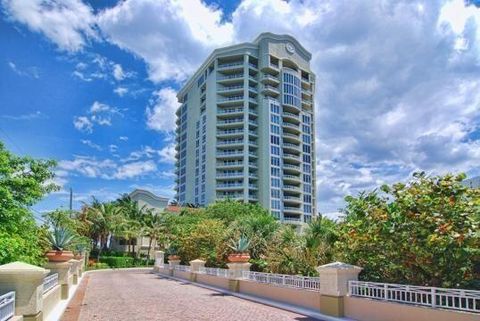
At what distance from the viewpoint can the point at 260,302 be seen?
16594 mm

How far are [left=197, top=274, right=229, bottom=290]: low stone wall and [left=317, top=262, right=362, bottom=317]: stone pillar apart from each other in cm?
958

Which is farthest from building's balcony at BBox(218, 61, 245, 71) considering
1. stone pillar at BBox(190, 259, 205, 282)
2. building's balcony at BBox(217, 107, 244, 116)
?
stone pillar at BBox(190, 259, 205, 282)

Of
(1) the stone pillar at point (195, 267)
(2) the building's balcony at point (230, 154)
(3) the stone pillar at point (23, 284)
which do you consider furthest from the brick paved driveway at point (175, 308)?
(2) the building's balcony at point (230, 154)

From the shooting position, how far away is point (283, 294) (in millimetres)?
15953

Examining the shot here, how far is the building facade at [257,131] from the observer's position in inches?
3401

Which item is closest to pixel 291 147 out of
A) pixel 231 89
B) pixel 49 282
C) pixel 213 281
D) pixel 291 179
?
pixel 291 179

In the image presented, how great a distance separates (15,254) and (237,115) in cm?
7545

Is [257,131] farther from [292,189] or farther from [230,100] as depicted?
[292,189]

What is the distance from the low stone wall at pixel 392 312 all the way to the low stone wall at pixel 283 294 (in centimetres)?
172

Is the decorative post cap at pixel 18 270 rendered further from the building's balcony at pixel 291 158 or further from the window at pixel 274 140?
the building's balcony at pixel 291 158

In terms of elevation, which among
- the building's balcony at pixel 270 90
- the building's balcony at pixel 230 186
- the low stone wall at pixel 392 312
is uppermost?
the building's balcony at pixel 270 90

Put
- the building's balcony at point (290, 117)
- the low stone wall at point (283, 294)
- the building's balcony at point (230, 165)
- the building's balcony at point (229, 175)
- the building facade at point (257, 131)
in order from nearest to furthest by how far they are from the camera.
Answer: the low stone wall at point (283, 294), the building's balcony at point (229, 175), the building's balcony at point (230, 165), the building facade at point (257, 131), the building's balcony at point (290, 117)

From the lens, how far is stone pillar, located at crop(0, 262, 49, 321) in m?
8.90

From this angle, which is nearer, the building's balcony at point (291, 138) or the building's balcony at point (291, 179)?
the building's balcony at point (291, 179)
